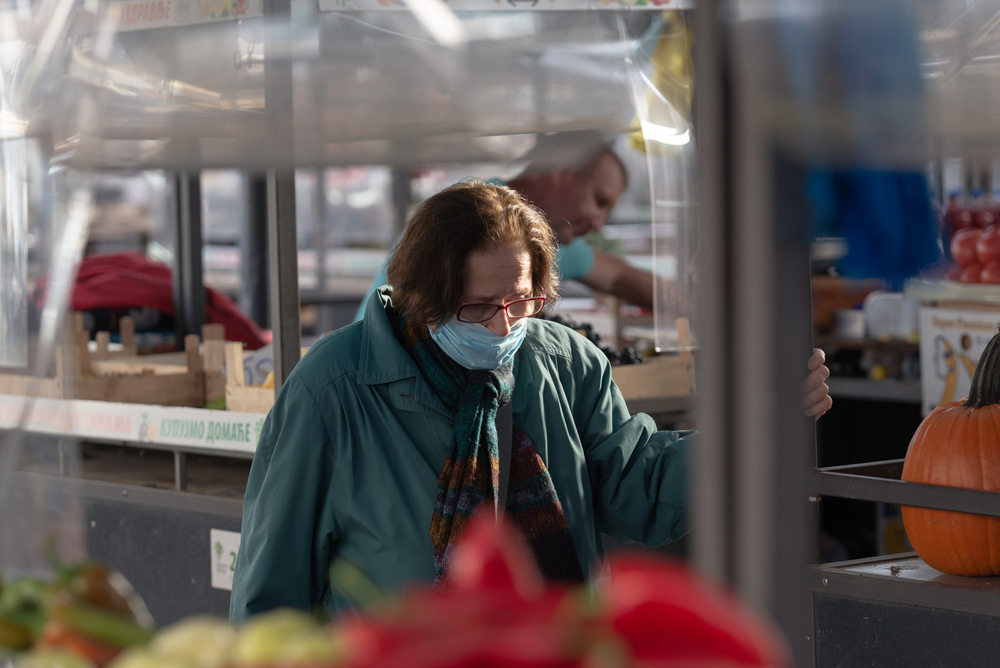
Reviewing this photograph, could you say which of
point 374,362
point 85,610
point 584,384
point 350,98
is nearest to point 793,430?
point 85,610

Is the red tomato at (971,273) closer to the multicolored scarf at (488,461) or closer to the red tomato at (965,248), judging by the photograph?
the red tomato at (965,248)

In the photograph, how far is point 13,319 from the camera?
1.70 meters

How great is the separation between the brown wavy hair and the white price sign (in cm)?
134

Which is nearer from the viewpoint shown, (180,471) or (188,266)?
(180,471)

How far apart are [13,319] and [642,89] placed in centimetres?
219

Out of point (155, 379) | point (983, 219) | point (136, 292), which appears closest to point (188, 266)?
point (136, 292)

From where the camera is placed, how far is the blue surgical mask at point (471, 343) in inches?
79.3

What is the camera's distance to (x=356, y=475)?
191cm

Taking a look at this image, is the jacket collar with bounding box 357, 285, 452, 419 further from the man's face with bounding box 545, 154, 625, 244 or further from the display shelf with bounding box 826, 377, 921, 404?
the display shelf with bounding box 826, 377, 921, 404

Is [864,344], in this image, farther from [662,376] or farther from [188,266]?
[188,266]

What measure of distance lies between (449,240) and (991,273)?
305cm

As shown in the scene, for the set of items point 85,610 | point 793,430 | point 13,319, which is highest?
point 13,319

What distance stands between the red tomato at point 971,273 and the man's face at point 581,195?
1.53m

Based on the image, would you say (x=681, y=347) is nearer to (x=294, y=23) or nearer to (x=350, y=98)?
(x=350, y=98)
